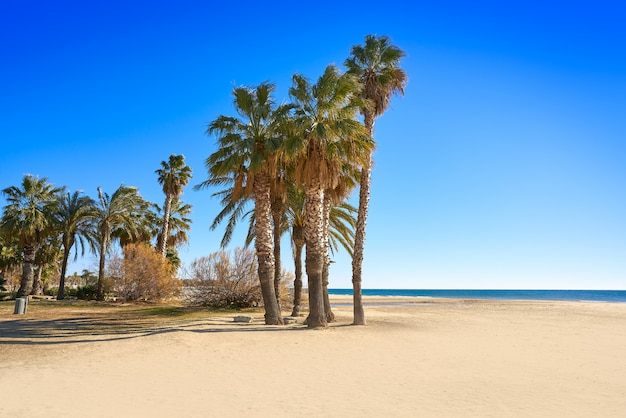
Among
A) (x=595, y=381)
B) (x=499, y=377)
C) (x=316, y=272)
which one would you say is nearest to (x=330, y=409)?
(x=499, y=377)

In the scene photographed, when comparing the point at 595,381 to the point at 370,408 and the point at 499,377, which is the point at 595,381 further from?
the point at 370,408

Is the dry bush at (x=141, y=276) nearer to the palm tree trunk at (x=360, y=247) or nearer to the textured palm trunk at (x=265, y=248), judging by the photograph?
the textured palm trunk at (x=265, y=248)

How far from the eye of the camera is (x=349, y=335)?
56.4ft

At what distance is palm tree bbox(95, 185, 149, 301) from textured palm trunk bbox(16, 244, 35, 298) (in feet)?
17.2

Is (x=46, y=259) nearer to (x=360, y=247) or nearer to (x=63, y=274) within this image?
(x=63, y=274)

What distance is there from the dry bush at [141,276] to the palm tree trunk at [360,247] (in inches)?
838

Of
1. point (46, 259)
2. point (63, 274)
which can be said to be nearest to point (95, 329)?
point (63, 274)

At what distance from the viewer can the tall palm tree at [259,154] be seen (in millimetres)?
20328

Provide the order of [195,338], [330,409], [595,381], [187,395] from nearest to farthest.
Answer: [330,409] → [187,395] → [595,381] → [195,338]

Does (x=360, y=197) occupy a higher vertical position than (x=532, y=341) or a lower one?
higher

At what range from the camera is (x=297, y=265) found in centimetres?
2617

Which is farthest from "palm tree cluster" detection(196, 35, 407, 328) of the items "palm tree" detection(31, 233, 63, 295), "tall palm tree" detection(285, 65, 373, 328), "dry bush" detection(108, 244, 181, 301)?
"palm tree" detection(31, 233, 63, 295)

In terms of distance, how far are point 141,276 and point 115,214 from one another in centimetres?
706

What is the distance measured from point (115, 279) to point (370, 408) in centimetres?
3505
